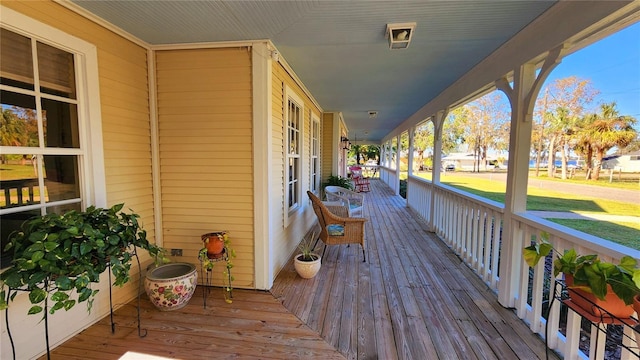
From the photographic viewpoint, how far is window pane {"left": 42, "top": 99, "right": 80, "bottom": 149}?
191 cm

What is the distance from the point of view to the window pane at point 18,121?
66.3 inches

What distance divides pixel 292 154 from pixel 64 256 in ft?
9.22

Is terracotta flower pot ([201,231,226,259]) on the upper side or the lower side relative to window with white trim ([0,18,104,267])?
lower

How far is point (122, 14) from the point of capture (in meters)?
2.12

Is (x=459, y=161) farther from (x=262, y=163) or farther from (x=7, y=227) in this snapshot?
(x=7, y=227)

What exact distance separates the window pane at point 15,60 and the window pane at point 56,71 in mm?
69

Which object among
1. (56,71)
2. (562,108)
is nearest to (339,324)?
(56,71)

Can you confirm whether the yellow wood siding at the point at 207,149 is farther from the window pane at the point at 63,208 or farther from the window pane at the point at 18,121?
the window pane at the point at 18,121

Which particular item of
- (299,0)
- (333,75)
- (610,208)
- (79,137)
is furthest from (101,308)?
(610,208)

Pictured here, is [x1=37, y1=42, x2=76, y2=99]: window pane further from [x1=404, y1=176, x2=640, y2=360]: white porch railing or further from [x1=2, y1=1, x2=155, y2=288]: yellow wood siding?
[x1=404, y1=176, x2=640, y2=360]: white porch railing

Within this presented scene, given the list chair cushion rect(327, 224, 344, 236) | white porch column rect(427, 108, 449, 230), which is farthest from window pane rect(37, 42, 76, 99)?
white porch column rect(427, 108, 449, 230)

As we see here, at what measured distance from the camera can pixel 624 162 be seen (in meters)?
1.87

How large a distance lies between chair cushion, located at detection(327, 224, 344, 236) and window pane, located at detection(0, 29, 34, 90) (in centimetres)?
308

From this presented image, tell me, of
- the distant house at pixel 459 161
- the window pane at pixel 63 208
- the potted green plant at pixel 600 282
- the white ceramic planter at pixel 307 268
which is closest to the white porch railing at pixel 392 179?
the distant house at pixel 459 161
